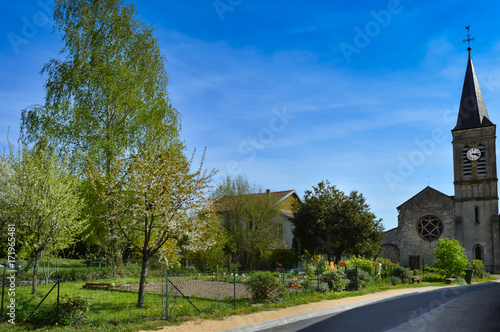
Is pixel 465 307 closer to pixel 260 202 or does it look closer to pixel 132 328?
pixel 132 328

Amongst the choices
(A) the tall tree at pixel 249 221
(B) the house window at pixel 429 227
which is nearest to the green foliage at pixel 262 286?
(A) the tall tree at pixel 249 221

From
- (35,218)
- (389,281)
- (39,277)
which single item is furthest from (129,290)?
(389,281)

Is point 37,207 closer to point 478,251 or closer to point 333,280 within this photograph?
point 333,280

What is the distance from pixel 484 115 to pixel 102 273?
43.2m

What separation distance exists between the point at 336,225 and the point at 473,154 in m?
22.9

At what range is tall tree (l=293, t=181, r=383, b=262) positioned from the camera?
104 feet

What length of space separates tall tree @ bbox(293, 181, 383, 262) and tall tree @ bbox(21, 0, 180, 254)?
14078 mm

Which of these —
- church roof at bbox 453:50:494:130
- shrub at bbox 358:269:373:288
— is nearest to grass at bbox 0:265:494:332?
shrub at bbox 358:269:373:288

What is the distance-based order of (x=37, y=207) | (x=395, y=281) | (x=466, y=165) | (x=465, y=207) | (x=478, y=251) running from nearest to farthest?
(x=37, y=207), (x=395, y=281), (x=478, y=251), (x=465, y=207), (x=466, y=165)

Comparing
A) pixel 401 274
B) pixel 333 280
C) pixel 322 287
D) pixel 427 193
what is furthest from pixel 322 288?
pixel 427 193

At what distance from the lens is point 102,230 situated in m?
24.0

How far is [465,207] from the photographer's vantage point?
4431 cm

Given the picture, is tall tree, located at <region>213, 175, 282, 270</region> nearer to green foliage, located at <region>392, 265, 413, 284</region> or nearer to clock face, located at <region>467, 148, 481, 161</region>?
green foliage, located at <region>392, 265, 413, 284</region>

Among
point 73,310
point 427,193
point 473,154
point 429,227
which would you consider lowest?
point 73,310
